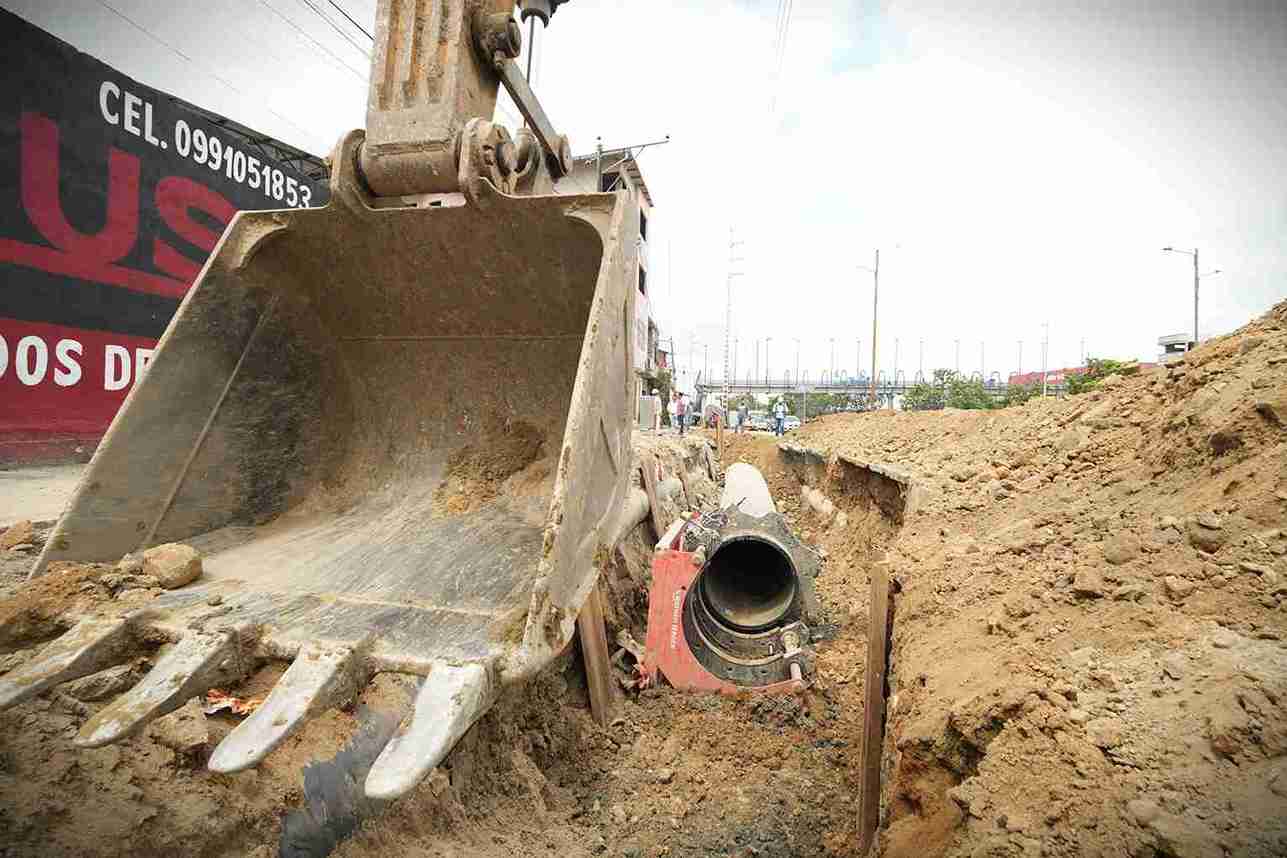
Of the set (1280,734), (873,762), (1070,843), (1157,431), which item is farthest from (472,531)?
(1157,431)

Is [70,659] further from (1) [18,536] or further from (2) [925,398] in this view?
(2) [925,398]

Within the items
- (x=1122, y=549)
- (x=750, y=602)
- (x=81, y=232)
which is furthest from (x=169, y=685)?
(x=81, y=232)

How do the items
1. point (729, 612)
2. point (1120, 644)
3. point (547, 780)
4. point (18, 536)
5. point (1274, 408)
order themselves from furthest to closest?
point (729, 612), point (18, 536), point (547, 780), point (1274, 408), point (1120, 644)

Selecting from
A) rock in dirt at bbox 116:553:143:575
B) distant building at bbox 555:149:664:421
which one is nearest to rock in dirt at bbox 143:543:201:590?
rock in dirt at bbox 116:553:143:575

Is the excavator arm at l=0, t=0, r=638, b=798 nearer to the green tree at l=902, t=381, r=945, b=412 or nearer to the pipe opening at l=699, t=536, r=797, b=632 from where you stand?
the pipe opening at l=699, t=536, r=797, b=632

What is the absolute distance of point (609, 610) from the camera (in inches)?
163

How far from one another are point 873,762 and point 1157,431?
2160 mm

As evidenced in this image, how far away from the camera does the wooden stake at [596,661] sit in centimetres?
328

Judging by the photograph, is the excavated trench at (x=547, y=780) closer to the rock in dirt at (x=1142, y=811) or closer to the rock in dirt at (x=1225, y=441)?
the rock in dirt at (x=1142, y=811)

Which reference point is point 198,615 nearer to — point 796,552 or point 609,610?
point 609,610

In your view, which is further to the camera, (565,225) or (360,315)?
(360,315)

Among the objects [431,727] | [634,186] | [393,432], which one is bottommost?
[431,727]

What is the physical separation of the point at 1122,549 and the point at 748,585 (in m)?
3.34

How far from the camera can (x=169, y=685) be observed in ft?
5.05
